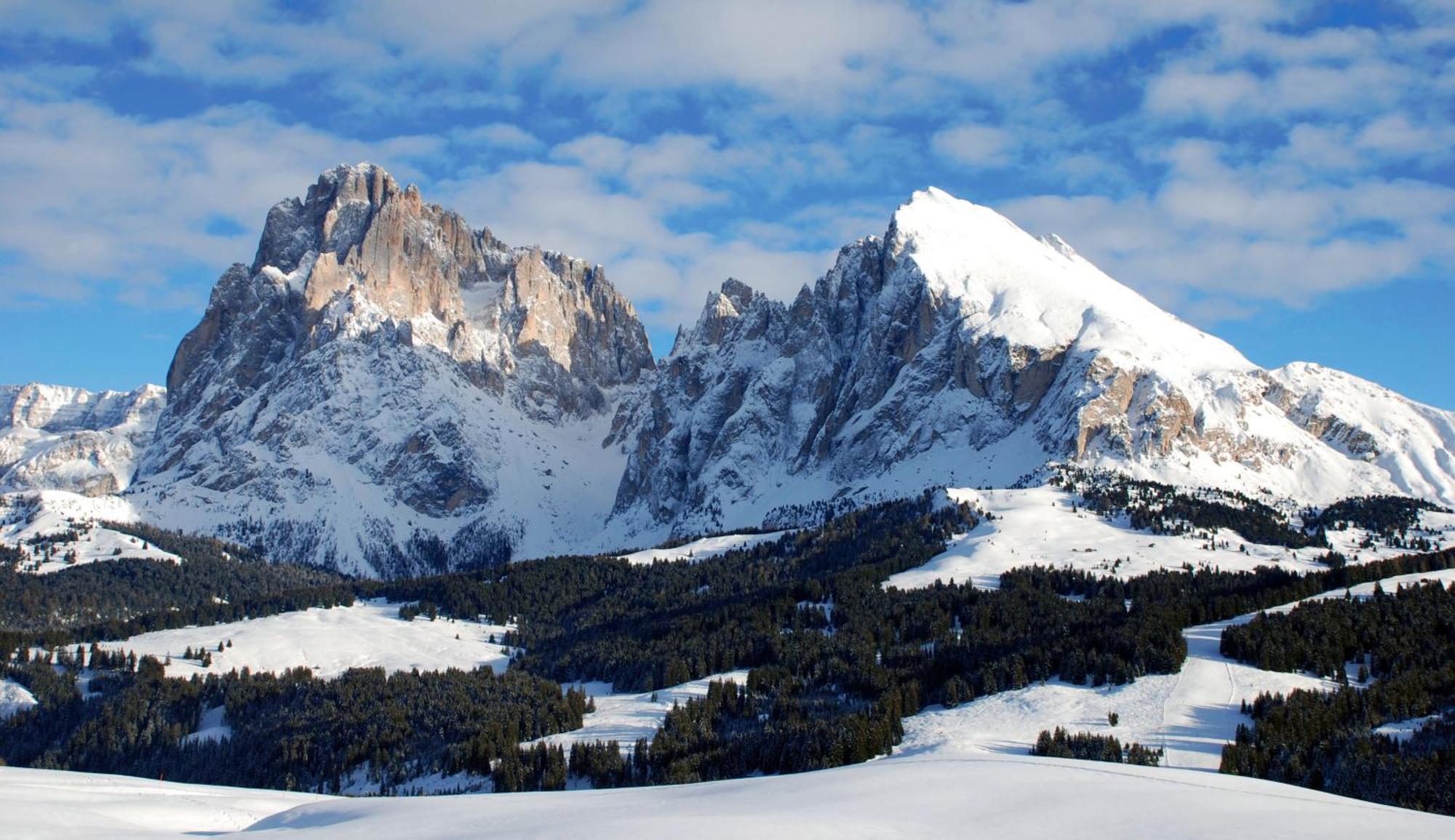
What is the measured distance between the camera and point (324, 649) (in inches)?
→ 7387

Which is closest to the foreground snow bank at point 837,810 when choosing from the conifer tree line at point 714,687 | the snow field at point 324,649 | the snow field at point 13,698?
the conifer tree line at point 714,687

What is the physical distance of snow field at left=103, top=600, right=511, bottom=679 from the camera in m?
178

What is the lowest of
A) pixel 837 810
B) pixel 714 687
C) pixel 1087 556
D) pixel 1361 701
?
pixel 837 810

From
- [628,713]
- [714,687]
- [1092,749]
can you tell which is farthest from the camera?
[628,713]

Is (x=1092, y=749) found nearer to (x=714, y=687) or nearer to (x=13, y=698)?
(x=714, y=687)

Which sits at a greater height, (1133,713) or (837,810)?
(1133,713)

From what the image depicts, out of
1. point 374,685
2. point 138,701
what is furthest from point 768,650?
point 138,701

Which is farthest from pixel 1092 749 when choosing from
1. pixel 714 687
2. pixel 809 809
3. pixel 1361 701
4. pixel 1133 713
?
pixel 809 809

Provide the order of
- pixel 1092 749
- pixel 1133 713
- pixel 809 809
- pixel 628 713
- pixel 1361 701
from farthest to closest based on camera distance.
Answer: pixel 628 713 → pixel 1133 713 → pixel 1361 701 → pixel 1092 749 → pixel 809 809

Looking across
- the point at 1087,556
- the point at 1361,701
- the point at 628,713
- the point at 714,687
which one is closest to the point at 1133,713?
the point at 1361,701

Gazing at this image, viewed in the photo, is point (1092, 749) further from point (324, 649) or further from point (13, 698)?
point (13, 698)

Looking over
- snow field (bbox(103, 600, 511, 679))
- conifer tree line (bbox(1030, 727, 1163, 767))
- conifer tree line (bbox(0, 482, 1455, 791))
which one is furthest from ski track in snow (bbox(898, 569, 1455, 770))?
snow field (bbox(103, 600, 511, 679))

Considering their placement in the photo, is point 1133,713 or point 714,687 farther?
point 714,687

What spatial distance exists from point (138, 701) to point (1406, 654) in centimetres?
14487
